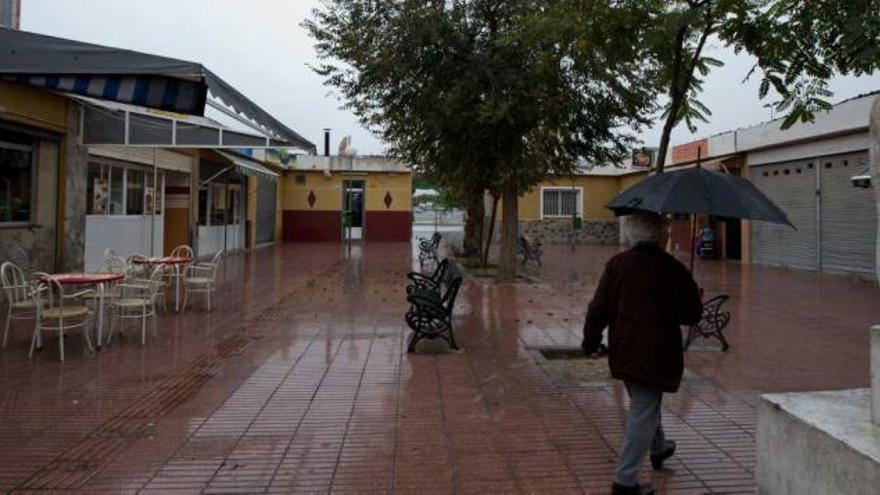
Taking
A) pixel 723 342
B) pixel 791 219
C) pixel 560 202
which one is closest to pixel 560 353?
pixel 723 342

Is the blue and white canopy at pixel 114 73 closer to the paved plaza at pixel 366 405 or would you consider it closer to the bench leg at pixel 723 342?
the paved plaza at pixel 366 405

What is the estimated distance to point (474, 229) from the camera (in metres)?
19.2

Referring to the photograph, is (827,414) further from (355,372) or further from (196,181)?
(196,181)

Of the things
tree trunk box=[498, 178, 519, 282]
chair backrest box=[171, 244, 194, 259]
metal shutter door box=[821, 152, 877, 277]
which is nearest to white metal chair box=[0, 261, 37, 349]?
chair backrest box=[171, 244, 194, 259]

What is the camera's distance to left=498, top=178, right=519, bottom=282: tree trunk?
1338 centimetres

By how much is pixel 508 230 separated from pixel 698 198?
9.96 meters

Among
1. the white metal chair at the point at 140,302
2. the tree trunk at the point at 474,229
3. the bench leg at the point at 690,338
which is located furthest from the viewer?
the tree trunk at the point at 474,229

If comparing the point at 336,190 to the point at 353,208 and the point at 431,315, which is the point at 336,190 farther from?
the point at 431,315

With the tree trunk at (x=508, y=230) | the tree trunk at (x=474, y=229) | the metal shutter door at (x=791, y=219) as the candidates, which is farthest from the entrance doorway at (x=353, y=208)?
the tree trunk at (x=508, y=230)

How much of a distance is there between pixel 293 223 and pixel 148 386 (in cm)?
2488

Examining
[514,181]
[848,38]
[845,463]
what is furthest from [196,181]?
[845,463]

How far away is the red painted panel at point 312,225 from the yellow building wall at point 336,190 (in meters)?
0.26

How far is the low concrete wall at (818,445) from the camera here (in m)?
2.52

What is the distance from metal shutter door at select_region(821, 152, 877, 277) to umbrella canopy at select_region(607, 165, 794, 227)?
42.4 ft
